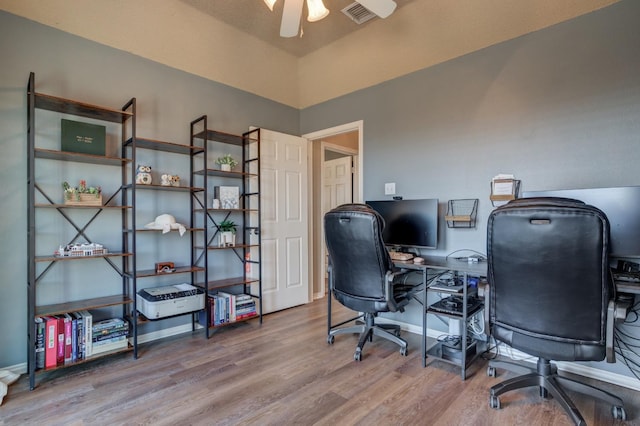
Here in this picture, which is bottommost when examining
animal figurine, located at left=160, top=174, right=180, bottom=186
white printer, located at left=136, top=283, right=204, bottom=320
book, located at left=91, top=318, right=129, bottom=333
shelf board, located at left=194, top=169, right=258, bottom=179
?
book, located at left=91, top=318, right=129, bottom=333

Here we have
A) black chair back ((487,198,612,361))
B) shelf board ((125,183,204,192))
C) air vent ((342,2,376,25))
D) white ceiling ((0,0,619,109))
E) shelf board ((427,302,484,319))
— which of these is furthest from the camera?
air vent ((342,2,376,25))

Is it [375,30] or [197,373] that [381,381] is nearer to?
[197,373]

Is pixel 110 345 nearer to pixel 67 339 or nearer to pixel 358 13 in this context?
pixel 67 339

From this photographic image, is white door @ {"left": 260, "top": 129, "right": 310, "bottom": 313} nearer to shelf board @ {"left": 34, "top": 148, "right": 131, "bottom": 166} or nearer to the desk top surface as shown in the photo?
shelf board @ {"left": 34, "top": 148, "right": 131, "bottom": 166}

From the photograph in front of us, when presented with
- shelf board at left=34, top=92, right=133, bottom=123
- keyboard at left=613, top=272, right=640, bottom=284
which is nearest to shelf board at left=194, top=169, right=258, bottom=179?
shelf board at left=34, top=92, right=133, bottom=123

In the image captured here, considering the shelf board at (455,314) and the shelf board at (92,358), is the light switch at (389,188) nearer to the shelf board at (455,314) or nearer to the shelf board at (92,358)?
the shelf board at (455,314)

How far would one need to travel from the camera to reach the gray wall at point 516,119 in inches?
86.1

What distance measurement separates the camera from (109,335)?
2.48m

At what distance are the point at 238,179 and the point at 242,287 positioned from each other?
123cm

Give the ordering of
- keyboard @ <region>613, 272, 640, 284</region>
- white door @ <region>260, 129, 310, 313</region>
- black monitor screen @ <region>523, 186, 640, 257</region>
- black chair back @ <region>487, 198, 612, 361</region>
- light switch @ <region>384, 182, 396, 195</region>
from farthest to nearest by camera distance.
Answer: white door @ <region>260, 129, 310, 313</region>
light switch @ <region>384, 182, 396, 195</region>
black monitor screen @ <region>523, 186, 640, 257</region>
keyboard @ <region>613, 272, 640, 284</region>
black chair back @ <region>487, 198, 612, 361</region>

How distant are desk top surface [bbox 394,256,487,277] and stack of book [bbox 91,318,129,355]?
2305 mm

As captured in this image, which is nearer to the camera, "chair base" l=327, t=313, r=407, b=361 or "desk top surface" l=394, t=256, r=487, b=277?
"desk top surface" l=394, t=256, r=487, b=277

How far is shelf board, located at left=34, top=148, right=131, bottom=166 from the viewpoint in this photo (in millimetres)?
2287

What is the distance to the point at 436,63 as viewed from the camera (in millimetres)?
3045
